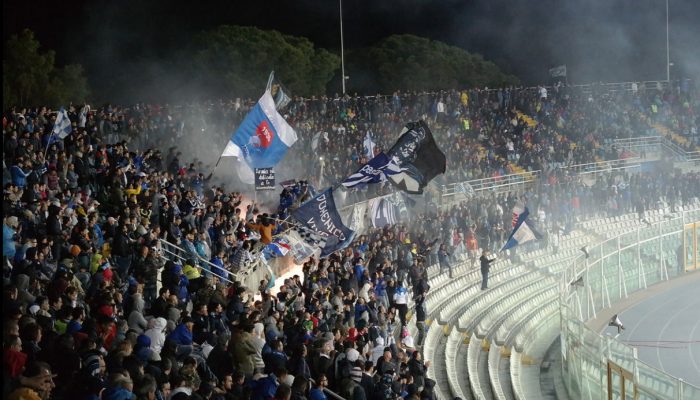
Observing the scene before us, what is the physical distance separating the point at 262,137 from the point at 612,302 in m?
12.3

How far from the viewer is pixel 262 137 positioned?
2078 centimetres

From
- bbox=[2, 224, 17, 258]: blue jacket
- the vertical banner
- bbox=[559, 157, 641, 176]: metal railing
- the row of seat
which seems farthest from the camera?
bbox=[559, 157, 641, 176]: metal railing

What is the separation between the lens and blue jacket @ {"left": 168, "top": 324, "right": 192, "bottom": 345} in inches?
461

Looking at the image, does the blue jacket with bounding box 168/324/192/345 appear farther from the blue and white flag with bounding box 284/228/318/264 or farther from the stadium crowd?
the blue and white flag with bounding box 284/228/318/264

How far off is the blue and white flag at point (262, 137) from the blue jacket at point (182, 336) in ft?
29.5

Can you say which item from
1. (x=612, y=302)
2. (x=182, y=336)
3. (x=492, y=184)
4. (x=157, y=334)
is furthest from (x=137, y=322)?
(x=492, y=184)

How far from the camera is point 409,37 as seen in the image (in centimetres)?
6900

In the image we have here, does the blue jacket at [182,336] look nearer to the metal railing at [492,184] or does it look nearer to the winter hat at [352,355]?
the winter hat at [352,355]

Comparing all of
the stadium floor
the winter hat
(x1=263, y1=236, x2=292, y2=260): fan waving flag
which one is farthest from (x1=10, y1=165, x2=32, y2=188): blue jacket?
the stadium floor

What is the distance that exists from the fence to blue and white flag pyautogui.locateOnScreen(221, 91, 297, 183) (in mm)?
6187

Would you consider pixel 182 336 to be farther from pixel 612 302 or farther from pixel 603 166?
pixel 603 166

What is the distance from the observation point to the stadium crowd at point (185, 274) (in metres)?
10.2

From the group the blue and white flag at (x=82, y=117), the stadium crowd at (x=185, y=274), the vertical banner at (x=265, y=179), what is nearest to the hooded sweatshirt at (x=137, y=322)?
the stadium crowd at (x=185, y=274)

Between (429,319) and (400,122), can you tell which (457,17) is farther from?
(429,319)
